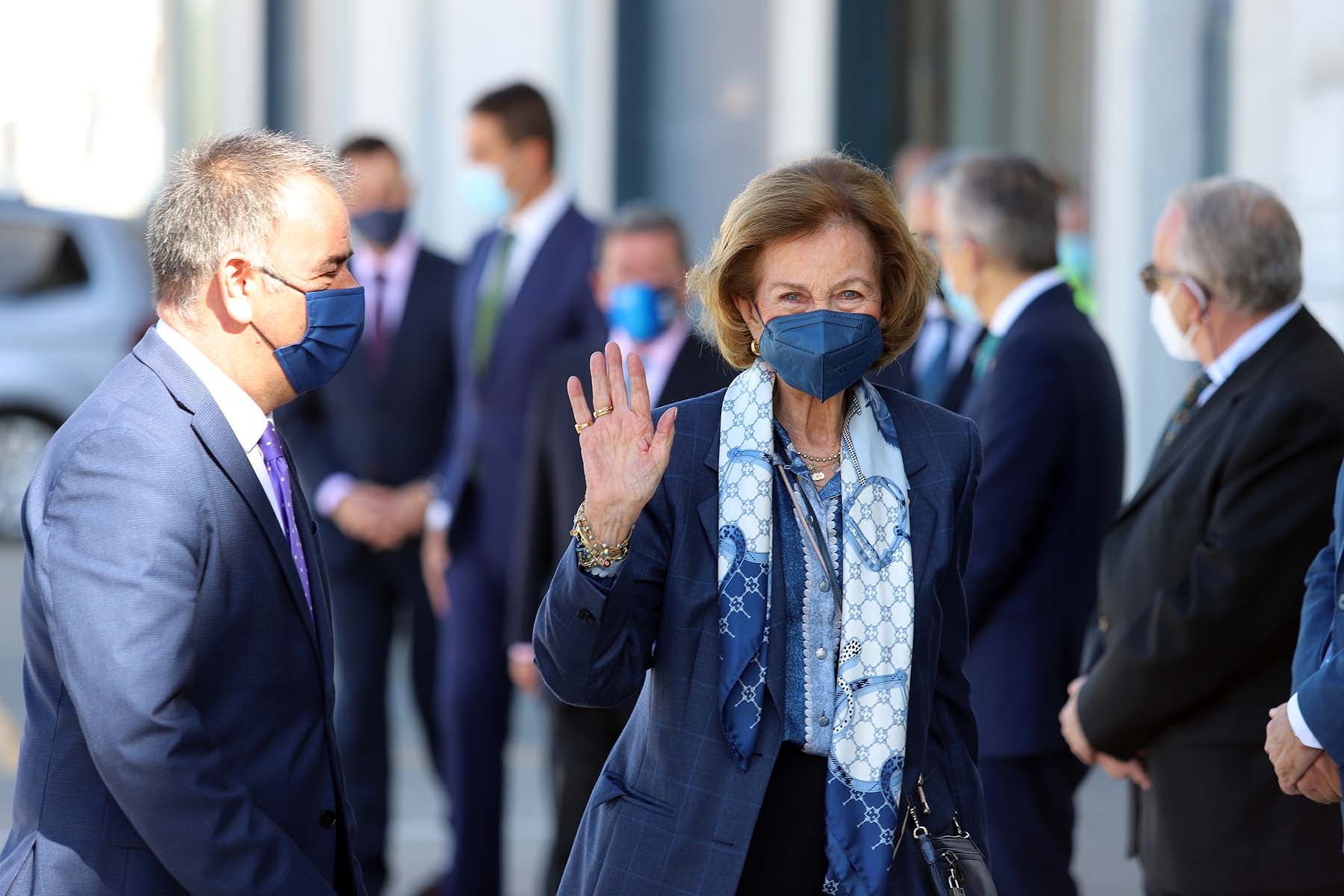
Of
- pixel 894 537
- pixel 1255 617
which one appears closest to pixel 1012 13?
pixel 1255 617

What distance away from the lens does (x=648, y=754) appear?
2.68m

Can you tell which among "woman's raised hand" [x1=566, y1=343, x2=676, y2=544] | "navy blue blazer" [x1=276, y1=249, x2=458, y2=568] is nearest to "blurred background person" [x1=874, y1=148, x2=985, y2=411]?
"navy blue blazer" [x1=276, y1=249, x2=458, y2=568]

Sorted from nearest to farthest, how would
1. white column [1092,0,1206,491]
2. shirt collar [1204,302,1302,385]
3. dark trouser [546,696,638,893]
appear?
shirt collar [1204,302,1302,385], dark trouser [546,696,638,893], white column [1092,0,1206,491]

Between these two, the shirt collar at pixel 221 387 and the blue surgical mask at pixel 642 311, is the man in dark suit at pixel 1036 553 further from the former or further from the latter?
the shirt collar at pixel 221 387

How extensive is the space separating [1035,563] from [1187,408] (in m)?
0.57

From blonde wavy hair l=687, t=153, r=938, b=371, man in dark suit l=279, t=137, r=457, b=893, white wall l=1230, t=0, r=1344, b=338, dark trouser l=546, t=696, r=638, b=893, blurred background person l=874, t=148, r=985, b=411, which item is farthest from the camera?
white wall l=1230, t=0, r=1344, b=338

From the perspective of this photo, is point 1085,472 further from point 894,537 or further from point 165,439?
point 165,439

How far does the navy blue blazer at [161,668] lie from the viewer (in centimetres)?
238

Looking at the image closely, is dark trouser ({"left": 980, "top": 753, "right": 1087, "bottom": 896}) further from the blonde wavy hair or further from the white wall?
the white wall

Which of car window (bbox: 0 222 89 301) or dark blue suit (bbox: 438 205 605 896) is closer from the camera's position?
dark blue suit (bbox: 438 205 605 896)

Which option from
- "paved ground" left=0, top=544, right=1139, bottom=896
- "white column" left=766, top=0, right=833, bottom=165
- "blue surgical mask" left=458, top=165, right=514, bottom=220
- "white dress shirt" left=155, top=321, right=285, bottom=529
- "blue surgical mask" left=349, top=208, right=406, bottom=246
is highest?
"white column" left=766, top=0, right=833, bottom=165

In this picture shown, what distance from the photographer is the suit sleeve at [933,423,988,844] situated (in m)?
2.81

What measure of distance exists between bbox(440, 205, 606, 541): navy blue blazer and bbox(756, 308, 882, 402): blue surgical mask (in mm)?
2707

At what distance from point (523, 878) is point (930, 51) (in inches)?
236
